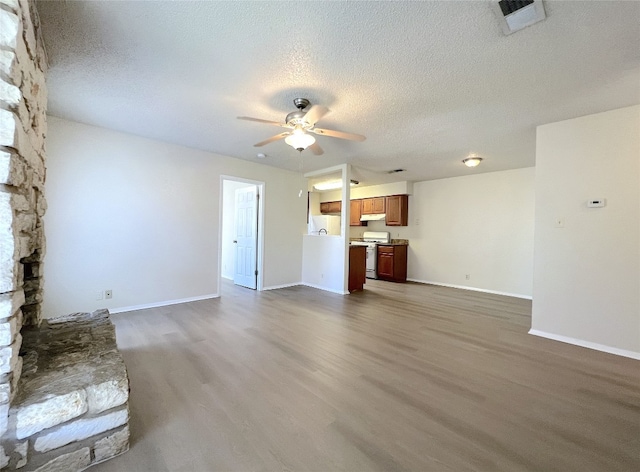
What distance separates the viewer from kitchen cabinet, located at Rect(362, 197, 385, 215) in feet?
23.1

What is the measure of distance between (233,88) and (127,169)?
2.33m

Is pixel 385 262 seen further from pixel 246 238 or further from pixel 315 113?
pixel 315 113

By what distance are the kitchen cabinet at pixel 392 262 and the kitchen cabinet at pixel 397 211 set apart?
0.60m

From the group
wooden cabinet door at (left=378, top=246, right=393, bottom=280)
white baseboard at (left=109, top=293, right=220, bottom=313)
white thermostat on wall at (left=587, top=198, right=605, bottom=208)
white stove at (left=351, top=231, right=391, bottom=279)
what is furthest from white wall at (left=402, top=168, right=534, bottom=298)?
white baseboard at (left=109, top=293, right=220, bottom=313)

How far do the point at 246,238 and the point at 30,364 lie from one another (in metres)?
4.16

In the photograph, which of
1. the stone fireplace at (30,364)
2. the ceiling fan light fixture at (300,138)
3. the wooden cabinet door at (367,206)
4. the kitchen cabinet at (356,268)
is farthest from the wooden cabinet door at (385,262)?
the stone fireplace at (30,364)

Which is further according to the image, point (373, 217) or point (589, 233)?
point (373, 217)

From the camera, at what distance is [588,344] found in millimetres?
2830

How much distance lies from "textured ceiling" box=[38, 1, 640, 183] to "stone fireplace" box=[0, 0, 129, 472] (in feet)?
1.85

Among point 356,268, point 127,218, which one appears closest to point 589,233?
point 356,268

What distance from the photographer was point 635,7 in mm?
1510

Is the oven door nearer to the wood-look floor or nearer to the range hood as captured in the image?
the range hood

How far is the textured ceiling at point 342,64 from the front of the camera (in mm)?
1606

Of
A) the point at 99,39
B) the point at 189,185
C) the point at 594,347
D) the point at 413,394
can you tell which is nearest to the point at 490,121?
the point at 594,347
